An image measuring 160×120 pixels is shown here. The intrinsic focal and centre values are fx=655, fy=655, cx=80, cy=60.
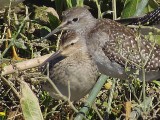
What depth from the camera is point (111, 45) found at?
4.39 meters

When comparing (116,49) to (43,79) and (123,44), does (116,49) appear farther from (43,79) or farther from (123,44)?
(43,79)

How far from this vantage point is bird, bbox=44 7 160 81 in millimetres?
4332

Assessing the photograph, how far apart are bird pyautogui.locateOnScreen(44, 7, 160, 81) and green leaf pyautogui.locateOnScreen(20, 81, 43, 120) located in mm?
750

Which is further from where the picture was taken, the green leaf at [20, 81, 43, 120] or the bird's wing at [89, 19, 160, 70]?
the bird's wing at [89, 19, 160, 70]

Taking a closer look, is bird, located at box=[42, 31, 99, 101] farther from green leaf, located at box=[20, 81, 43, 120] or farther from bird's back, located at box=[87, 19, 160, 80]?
green leaf, located at box=[20, 81, 43, 120]

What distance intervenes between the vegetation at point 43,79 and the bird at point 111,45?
150 millimetres

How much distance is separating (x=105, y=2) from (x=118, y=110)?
4.94 feet

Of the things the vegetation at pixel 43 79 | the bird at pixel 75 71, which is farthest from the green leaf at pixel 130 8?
the bird at pixel 75 71

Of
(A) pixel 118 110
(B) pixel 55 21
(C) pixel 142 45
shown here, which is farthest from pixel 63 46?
(B) pixel 55 21

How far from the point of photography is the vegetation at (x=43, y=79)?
4.05m

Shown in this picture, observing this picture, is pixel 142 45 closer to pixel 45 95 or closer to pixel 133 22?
pixel 133 22

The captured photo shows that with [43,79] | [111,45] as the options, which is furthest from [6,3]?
[43,79]

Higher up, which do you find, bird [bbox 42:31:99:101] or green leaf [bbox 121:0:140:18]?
green leaf [bbox 121:0:140:18]

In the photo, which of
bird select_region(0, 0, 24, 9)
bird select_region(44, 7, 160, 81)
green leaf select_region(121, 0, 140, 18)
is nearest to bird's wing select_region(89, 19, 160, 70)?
bird select_region(44, 7, 160, 81)
